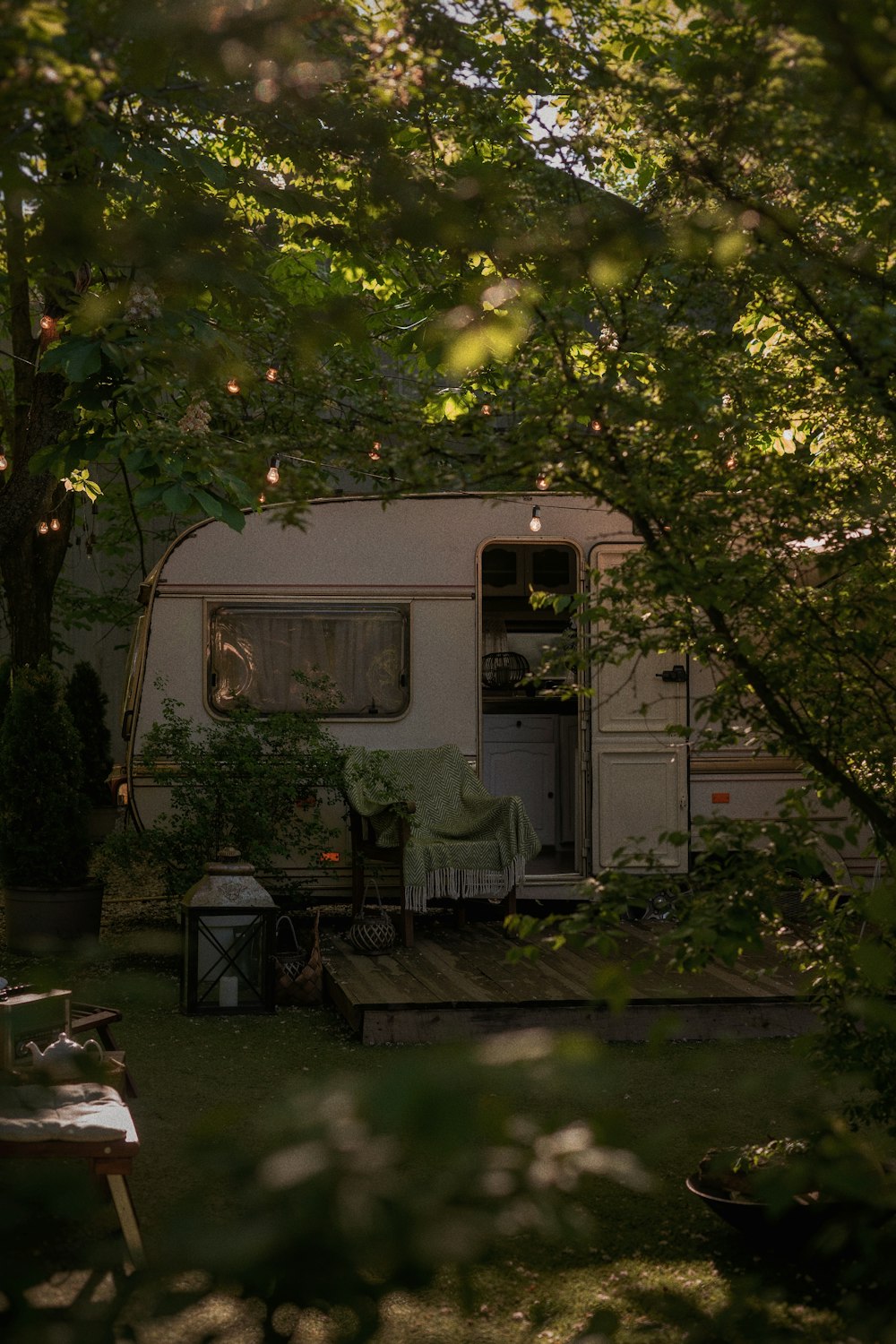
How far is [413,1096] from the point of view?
3.40 feet

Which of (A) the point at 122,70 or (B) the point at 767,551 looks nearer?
(A) the point at 122,70

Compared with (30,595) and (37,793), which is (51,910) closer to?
(37,793)

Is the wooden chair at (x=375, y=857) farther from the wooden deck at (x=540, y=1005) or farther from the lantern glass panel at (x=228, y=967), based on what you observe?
the lantern glass panel at (x=228, y=967)

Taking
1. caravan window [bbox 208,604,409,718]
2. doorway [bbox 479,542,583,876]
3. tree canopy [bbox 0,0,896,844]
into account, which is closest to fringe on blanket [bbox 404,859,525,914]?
doorway [bbox 479,542,583,876]

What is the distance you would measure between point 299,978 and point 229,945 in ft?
1.81

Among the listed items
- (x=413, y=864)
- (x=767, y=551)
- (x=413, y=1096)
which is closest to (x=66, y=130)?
(x=767, y=551)

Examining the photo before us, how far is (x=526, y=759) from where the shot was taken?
9945mm

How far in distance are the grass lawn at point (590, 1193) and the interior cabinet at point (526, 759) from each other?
273 centimetres

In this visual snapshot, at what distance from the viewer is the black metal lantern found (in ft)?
22.7

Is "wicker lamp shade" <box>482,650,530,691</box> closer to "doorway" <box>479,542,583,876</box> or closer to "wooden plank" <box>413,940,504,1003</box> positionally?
"doorway" <box>479,542,583,876</box>

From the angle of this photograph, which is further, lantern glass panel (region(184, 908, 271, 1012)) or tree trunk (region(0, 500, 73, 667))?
tree trunk (region(0, 500, 73, 667))

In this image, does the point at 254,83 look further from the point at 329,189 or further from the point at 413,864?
the point at 413,864

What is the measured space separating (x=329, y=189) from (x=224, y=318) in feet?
5.49

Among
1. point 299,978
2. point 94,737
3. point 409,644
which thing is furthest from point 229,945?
point 94,737
